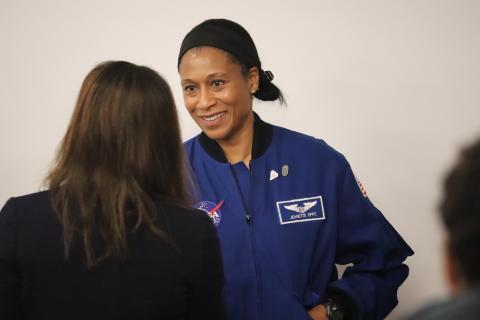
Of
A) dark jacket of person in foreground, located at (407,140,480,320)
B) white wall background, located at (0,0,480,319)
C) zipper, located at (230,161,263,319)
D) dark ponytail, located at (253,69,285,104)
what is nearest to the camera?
dark jacket of person in foreground, located at (407,140,480,320)

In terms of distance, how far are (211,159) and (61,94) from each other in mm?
998

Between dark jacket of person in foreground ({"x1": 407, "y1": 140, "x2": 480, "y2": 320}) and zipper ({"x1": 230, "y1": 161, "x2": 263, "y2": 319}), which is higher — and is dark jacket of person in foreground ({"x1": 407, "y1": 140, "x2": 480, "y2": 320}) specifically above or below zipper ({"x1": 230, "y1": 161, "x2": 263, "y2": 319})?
above

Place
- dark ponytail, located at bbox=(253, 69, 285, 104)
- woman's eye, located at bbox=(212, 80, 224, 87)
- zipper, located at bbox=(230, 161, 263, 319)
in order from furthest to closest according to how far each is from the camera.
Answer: dark ponytail, located at bbox=(253, 69, 285, 104), woman's eye, located at bbox=(212, 80, 224, 87), zipper, located at bbox=(230, 161, 263, 319)

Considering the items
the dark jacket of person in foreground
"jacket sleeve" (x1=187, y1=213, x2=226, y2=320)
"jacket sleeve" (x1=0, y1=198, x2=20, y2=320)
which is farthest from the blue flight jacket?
the dark jacket of person in foreground

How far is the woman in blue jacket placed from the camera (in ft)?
5.42

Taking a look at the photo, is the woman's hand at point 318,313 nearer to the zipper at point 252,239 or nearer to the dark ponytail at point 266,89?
the zipper at point 252,239

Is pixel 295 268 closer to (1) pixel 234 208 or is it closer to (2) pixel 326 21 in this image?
(1) pixel 234 208

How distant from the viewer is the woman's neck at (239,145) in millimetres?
1824

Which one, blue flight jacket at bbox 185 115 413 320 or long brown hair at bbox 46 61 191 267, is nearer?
long brown hair at bbox 46 61 191 267

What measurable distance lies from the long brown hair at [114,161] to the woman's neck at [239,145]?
27.4 inches

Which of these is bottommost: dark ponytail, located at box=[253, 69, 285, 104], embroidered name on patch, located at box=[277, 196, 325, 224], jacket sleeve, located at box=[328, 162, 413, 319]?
jacket sleeve, located at box=[328, 162, 413, 319]

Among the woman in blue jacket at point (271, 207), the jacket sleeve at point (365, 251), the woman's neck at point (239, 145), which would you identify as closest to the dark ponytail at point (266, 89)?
the woman in blue jacket at point (271, 207)

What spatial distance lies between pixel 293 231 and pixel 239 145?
0.33m

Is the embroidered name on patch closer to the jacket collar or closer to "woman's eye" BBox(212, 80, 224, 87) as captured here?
the jacket collar
